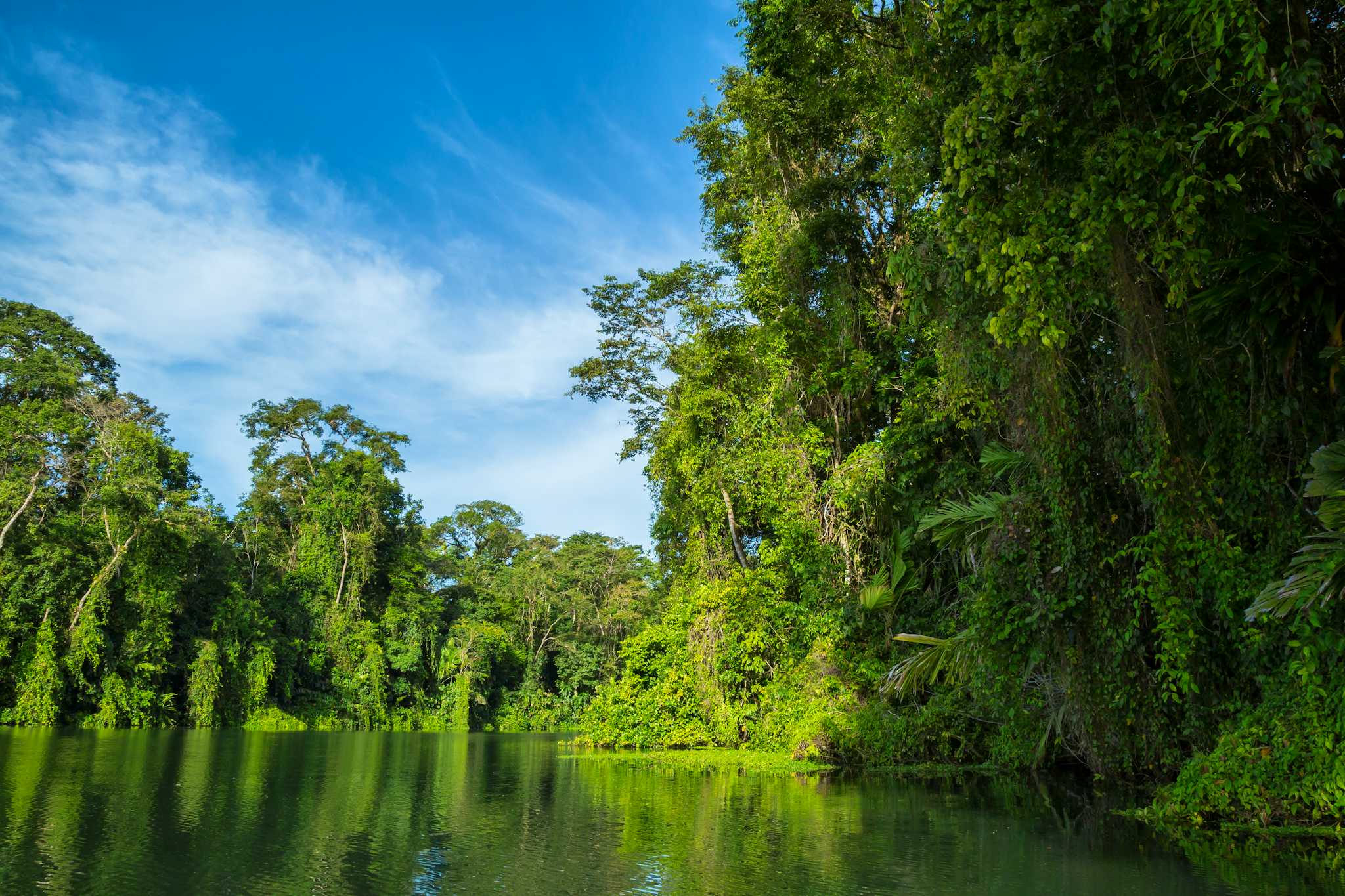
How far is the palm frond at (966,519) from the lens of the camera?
9.27 m

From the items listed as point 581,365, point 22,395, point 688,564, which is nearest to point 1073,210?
point 688,564

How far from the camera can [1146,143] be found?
5461 millimetres

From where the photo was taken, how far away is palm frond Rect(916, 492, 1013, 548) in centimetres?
927

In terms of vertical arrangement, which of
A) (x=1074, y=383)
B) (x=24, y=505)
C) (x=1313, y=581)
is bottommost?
(x=1313, y=581)

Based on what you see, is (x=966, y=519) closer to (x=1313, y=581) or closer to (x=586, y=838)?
(x=1313, y=581)

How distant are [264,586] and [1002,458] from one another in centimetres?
3549

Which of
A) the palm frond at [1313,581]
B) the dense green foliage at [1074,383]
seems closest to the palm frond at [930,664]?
the dense green foliage at [1074,383]

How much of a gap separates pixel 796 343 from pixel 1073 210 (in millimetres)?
9354

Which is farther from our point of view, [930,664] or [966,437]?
[966,437]

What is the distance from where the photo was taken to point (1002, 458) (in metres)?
9.43

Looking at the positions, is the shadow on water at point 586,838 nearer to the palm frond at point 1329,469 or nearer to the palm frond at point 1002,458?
the palm frond at point 1329,469

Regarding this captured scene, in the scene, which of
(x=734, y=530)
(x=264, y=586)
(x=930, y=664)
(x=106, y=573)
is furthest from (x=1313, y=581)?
(x=264, y=586)

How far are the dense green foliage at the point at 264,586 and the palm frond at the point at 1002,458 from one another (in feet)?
Answer: 66.9

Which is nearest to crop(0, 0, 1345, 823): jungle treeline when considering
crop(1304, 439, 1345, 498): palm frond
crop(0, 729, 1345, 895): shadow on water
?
A: crop(1304, 439, 1345, 498): palm frond
